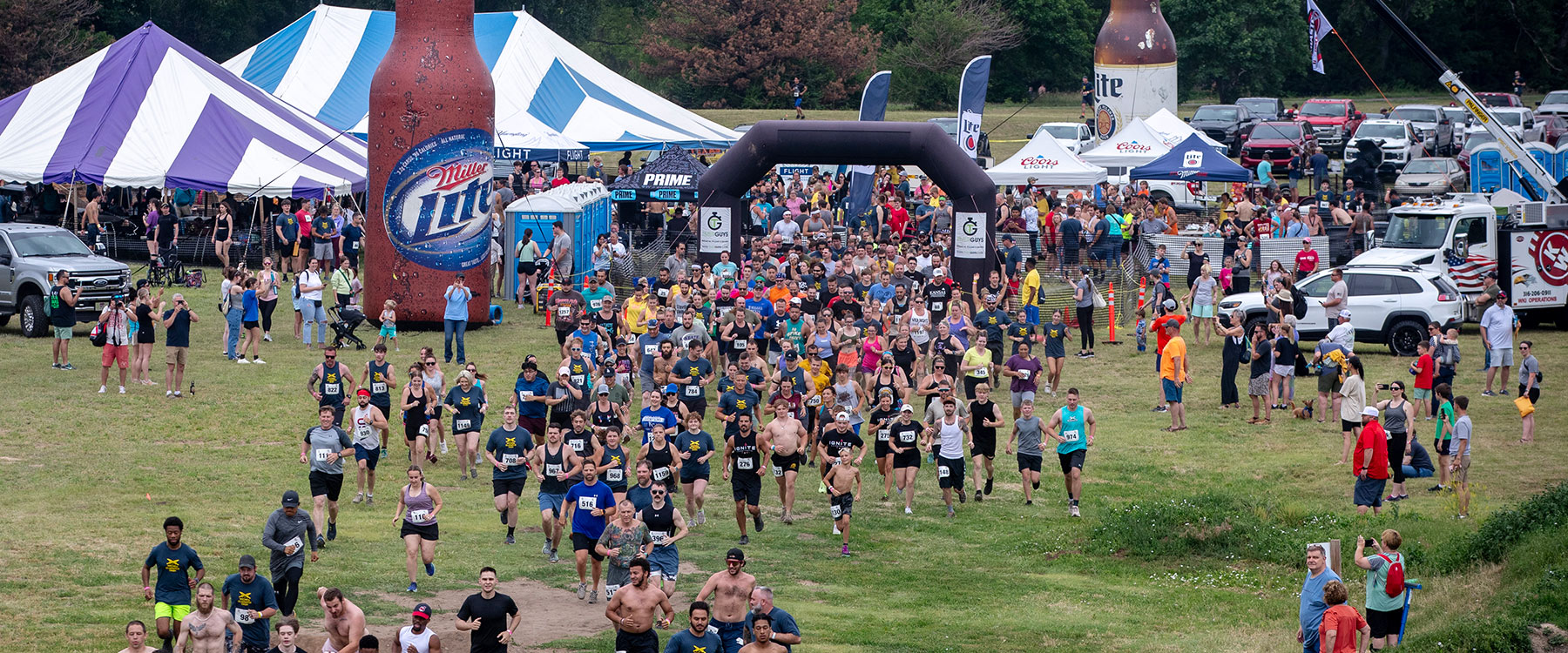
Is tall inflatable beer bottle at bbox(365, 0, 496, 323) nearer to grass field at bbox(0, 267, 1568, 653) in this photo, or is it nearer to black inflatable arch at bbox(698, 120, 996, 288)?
black inflatable arch at bbox(698, 120, 996, 288)

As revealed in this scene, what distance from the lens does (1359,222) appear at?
32375mm

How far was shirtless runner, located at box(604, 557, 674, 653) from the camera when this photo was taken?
11914mm

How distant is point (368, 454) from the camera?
Result: 16.8m

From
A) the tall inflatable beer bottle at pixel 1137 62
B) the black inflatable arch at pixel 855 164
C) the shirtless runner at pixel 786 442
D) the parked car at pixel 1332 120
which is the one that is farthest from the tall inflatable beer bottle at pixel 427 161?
the parked car at pixel 1332 120

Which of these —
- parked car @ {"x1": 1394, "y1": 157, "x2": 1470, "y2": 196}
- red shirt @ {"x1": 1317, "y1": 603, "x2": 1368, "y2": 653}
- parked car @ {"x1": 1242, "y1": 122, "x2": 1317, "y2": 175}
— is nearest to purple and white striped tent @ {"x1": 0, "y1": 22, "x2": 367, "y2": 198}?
parked car @ {"x1": 1242, "y1": 122, "x2": 1317, "y2": 175}

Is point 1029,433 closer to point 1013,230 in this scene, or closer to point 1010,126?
point 1013,230

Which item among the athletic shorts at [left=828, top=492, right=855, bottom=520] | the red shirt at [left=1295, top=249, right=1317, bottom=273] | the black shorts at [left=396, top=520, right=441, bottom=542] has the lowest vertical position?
the black shorts at [left=396, top=520, right=441, bottom=542]

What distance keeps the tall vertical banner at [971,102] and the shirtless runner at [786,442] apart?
56.1 ft

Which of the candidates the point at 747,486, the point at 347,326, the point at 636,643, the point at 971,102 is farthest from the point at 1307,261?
the point at 636,643

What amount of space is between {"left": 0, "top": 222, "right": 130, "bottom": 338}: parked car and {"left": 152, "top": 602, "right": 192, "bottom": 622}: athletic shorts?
45.8 feet

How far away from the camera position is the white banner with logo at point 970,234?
90.5 ft

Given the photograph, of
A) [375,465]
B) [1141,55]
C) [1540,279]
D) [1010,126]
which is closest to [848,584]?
[375,465]

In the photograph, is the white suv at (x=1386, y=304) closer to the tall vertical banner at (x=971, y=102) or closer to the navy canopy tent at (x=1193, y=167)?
the tall vertical banner at (x=971, y=102)

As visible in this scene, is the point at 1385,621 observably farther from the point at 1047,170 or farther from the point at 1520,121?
the point at 1520,121
